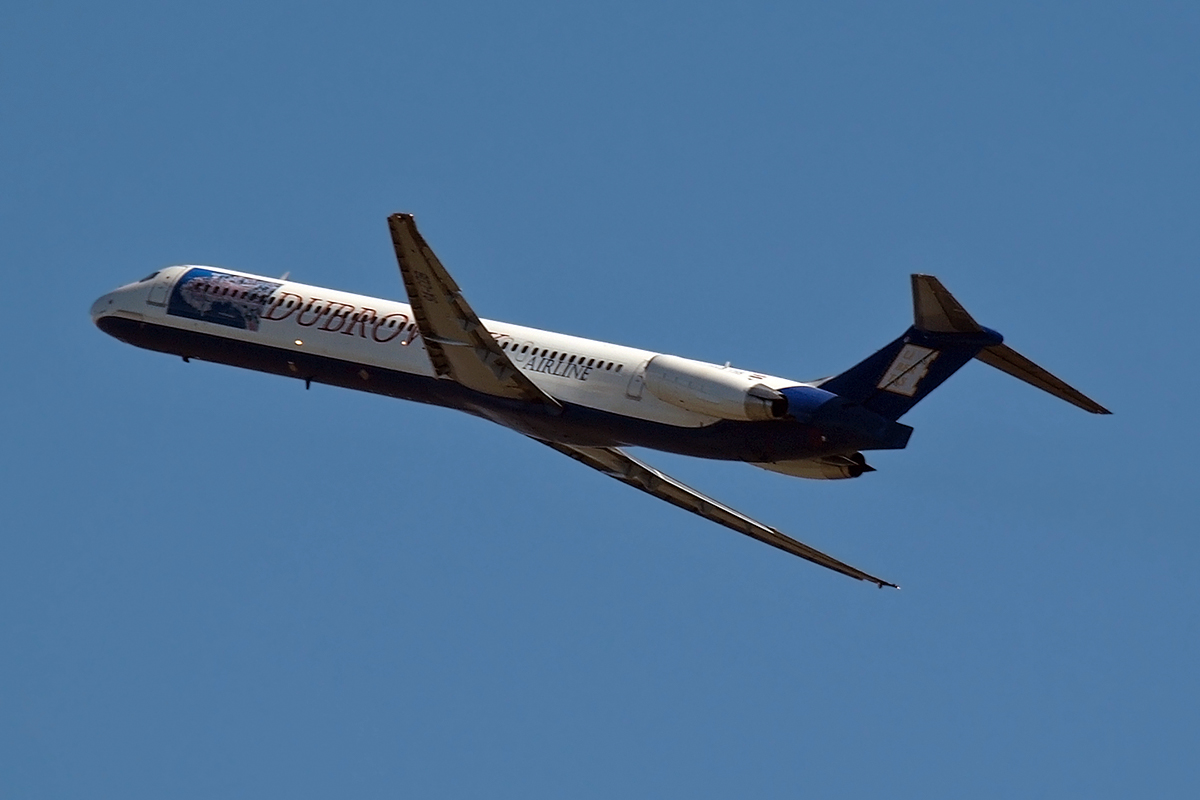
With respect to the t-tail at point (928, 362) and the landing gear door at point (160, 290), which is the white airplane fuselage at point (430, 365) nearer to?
the landing gear door at point (160, 290)

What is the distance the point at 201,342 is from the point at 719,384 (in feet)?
48.5

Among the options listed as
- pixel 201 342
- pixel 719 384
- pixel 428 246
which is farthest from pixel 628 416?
pixel 201 342

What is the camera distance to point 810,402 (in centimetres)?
4147

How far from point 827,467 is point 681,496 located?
6.91m

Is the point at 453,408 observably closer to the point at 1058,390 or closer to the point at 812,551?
the point at 812,551

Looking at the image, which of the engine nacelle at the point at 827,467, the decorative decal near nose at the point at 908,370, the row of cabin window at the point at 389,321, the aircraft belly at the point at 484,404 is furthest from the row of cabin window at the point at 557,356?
the decorative decal near nose at the point at 908,370

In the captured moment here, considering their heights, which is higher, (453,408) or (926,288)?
(926,288)

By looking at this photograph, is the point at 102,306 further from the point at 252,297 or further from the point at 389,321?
the point at 389,321

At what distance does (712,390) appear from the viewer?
4197cm

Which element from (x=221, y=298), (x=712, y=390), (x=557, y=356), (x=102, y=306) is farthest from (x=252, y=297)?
(x=712, y=390)

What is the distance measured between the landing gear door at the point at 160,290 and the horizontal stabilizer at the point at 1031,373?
20985mm

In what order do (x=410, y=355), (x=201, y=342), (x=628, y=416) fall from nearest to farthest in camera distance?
(x=628, y=416) → (x=410, y=355) → (x=201, y=342)

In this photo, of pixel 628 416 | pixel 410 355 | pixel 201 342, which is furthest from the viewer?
pixel 201 342

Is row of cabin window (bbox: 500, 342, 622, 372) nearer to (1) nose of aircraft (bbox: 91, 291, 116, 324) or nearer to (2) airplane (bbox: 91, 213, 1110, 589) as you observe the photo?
(2) airplane (bbox: 91, 213, 1110, 589)
